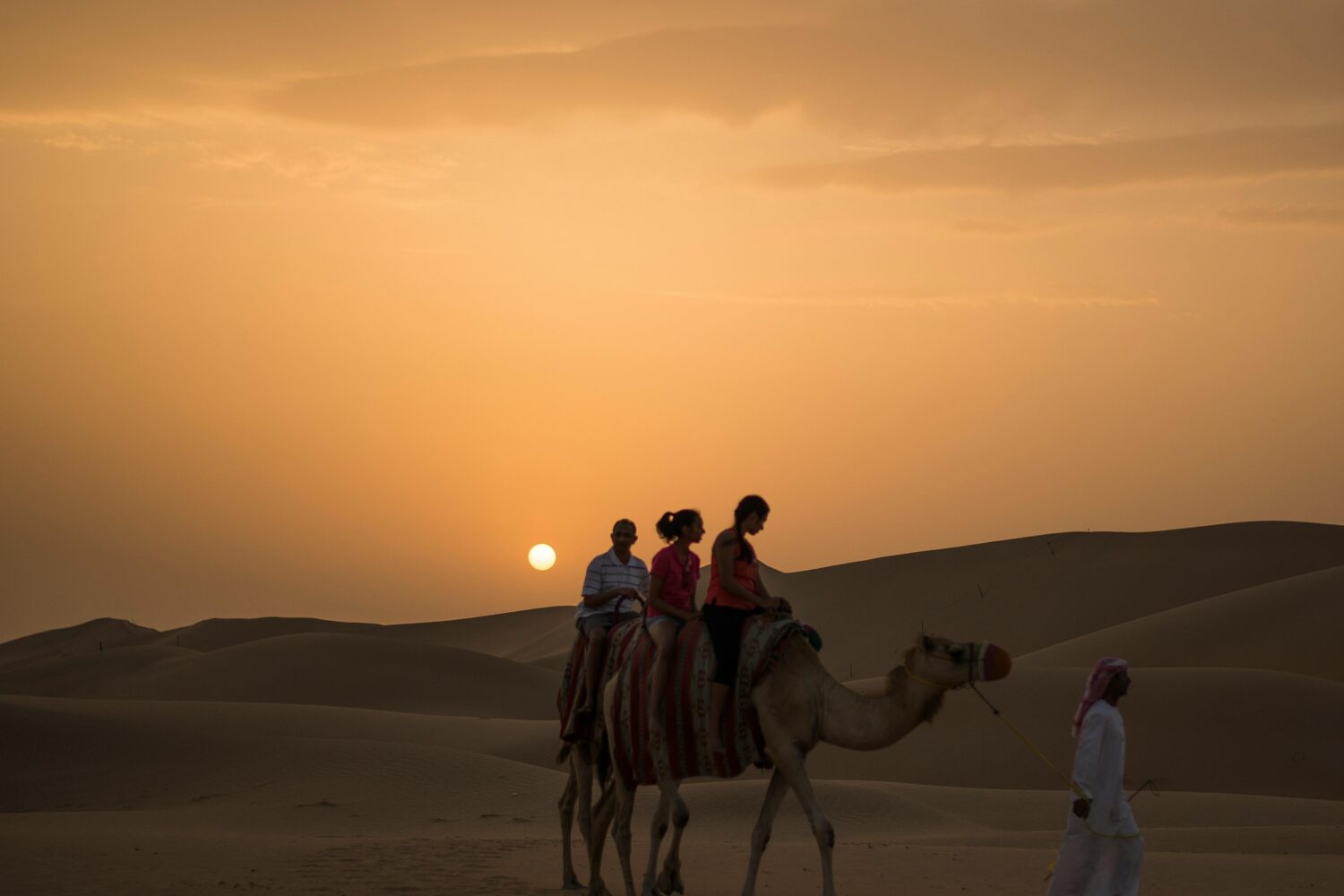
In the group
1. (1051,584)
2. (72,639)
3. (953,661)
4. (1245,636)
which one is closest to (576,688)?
(953,661)

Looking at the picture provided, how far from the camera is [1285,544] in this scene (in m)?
63.4

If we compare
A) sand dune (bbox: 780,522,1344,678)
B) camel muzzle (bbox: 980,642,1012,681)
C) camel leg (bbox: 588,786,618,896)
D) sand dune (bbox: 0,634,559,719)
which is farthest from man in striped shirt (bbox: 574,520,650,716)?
sand dune (bbox: 780,522,1344,678)

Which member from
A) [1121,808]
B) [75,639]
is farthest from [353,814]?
[75,639]

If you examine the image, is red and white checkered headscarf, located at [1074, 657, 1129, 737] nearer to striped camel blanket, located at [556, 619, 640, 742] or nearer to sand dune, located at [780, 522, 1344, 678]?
striped camel blanket, located at [556, 619, 640, 742]

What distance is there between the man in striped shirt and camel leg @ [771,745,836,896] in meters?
2.20

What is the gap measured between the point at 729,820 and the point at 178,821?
25.0ft

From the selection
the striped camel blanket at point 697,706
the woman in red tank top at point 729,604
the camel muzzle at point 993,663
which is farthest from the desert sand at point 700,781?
the camel muzzle at point 993,663

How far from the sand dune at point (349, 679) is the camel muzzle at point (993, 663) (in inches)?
1650

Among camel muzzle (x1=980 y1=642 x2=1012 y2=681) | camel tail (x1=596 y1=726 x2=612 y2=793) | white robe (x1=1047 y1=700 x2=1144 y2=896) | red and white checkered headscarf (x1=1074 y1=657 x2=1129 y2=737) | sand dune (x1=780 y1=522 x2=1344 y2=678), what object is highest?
sand dune (x1=780 y1=522 x2=1344 y2=678)

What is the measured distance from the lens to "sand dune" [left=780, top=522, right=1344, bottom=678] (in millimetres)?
59875

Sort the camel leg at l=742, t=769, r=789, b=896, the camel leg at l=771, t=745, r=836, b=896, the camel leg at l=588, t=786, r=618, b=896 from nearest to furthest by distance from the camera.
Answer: the camel leg at l=771, t=745, r=836, b=896 < the camel leg at l=742, t=769, r=789, b=896 < the camel leg at l=588, t=786, r=618, b=896

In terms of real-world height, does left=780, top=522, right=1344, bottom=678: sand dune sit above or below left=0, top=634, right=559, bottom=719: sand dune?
above

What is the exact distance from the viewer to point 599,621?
1372cm

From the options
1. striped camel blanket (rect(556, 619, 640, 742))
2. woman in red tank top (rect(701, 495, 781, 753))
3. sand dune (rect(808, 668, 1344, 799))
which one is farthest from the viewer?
sand dune (rect(808, 668, 1344, 799))
